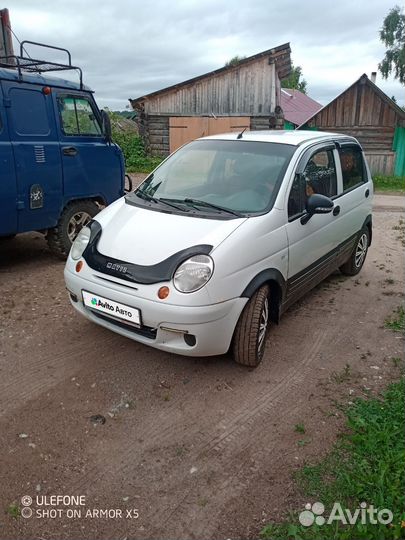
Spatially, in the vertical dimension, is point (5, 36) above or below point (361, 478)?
above

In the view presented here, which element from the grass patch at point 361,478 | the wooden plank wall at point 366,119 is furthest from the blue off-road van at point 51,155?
the wooden plank wall at point 366,119

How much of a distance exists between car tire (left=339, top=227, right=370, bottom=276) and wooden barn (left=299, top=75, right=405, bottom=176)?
15.3m

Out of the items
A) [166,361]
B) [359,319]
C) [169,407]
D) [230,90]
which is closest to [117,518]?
[169,407]

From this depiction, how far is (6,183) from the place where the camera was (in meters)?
4.97

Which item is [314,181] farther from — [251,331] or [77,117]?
[77,117]

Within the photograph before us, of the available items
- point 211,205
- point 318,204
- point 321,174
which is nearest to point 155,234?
point 211,205

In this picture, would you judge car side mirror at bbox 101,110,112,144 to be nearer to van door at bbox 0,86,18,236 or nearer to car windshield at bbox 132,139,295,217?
van door at bbox 0,86,18,236

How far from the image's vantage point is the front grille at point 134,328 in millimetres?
3125

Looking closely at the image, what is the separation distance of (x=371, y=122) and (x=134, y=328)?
62.6 feet

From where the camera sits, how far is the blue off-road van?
502 centimetres

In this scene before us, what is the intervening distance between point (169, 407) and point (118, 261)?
112 cm

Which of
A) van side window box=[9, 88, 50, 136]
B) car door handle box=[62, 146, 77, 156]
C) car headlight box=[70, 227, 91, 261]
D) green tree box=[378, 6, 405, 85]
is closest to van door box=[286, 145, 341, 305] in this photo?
car headlight box=[70, 227, 91, 261]

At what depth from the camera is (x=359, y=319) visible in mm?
4531

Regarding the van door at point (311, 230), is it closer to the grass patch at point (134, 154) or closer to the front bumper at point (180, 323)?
the front bumper at point (180, 323)
